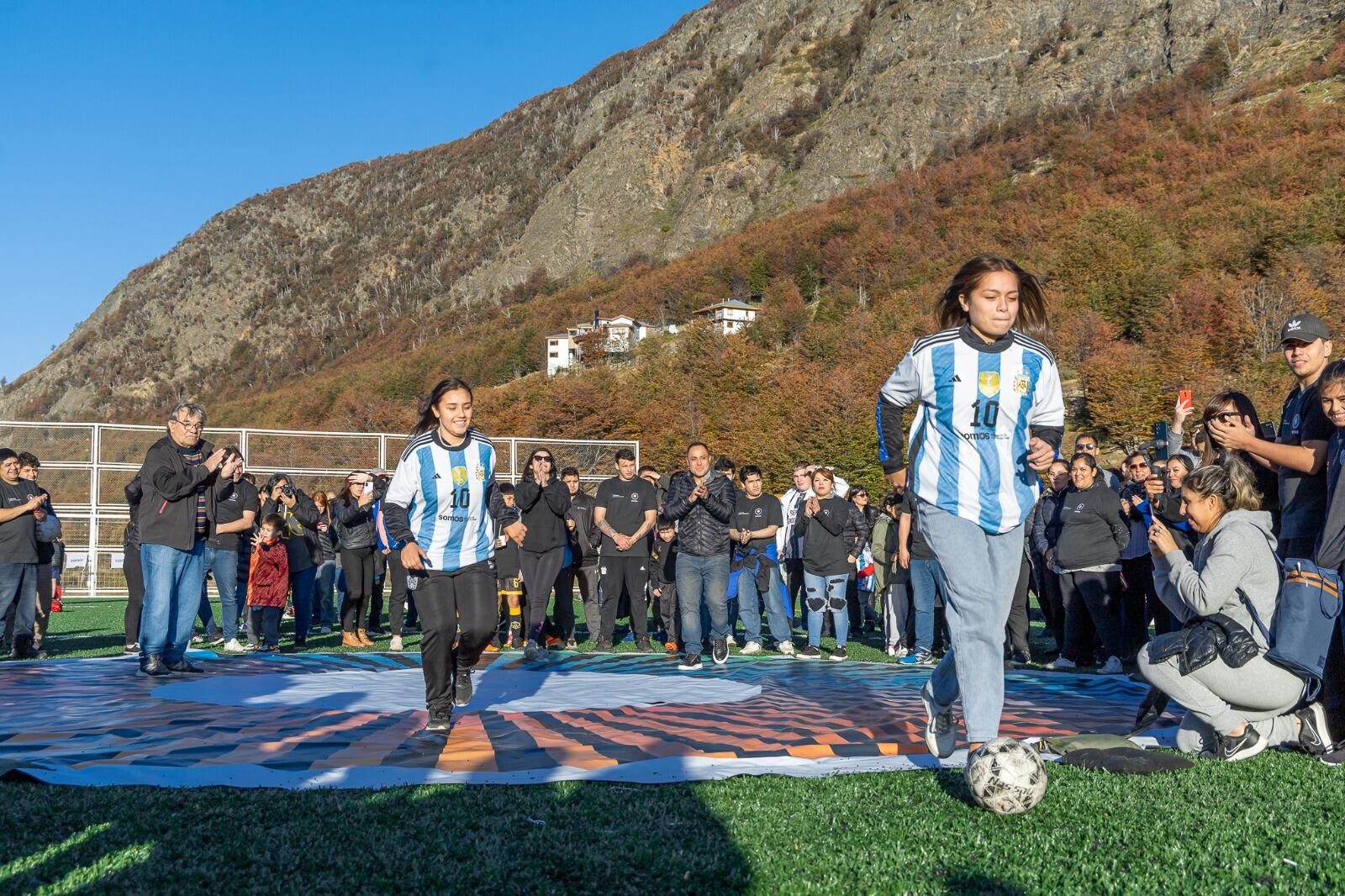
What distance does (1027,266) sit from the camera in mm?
50719

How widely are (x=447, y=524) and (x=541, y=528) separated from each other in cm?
544

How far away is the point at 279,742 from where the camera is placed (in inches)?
207

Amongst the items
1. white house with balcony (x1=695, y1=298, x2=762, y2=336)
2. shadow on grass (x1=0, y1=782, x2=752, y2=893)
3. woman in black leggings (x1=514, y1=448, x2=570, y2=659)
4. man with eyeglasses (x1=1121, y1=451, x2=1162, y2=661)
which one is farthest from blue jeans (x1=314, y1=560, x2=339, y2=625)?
white house with balcony (x1=695, y1=298, x2=762, y2=336)

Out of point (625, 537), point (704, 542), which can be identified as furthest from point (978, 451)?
point (625, 537)

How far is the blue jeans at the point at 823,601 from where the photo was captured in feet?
35.4

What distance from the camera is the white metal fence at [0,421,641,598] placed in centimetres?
2025

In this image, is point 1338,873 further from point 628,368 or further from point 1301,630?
point 628,368

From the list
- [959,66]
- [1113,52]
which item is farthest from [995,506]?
[959,66]

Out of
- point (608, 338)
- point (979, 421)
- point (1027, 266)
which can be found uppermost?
point (608, 338)

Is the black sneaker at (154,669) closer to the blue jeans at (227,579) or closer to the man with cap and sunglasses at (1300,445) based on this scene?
the blue jeans at (227,579)

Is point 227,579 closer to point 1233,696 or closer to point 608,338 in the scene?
point 1233,696

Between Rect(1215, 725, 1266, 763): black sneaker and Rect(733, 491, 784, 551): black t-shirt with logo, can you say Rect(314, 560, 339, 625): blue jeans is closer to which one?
Rect(733, 491, 784, 551): black t-shirt with logo

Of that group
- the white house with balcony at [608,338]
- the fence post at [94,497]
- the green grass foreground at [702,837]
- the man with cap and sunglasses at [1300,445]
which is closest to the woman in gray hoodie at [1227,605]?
the man with cap and sunglasses at [1300,445]

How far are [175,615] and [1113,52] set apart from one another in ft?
301
